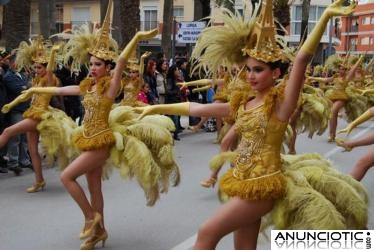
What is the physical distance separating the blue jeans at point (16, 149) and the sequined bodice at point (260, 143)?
615 cm

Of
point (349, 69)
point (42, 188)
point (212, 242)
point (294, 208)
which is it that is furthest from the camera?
point (349, 69)

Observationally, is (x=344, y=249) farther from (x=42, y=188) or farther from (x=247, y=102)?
(x=42, y=188)

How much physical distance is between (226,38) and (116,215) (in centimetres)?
326

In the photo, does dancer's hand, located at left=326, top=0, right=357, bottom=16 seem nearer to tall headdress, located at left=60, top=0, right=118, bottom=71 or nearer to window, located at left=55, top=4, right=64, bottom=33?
tall headdress, located at left=60, top=0, right=118, bottom=71

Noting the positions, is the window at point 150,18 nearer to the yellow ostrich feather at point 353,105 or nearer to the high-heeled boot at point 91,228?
the yellow ostrich feather at point 353,105

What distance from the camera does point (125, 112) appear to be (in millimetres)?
A: 5965

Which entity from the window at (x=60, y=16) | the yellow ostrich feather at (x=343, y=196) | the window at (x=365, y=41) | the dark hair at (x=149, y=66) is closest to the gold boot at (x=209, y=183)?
the yellow ostrich feather at (x=343, y=196)

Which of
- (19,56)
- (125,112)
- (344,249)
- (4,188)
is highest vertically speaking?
(19,56)

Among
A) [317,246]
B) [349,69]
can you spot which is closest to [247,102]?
[317,246]

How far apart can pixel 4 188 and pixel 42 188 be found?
591 mm

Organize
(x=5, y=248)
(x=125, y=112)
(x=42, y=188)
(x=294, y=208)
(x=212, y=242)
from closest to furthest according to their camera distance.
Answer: (x=212, y=242) → (x=294, y=208) → (x=5, y=248) → (x=125, y=112) → (x=42, y=188)

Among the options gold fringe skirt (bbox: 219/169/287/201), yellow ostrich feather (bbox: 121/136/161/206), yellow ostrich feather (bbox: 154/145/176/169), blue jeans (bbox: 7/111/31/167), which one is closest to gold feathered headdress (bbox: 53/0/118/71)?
yellow ostrich feather (bbox: 121/136/161/206)

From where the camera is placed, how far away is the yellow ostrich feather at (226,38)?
4.05 m

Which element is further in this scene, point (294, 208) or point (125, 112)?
point (125, 112)
